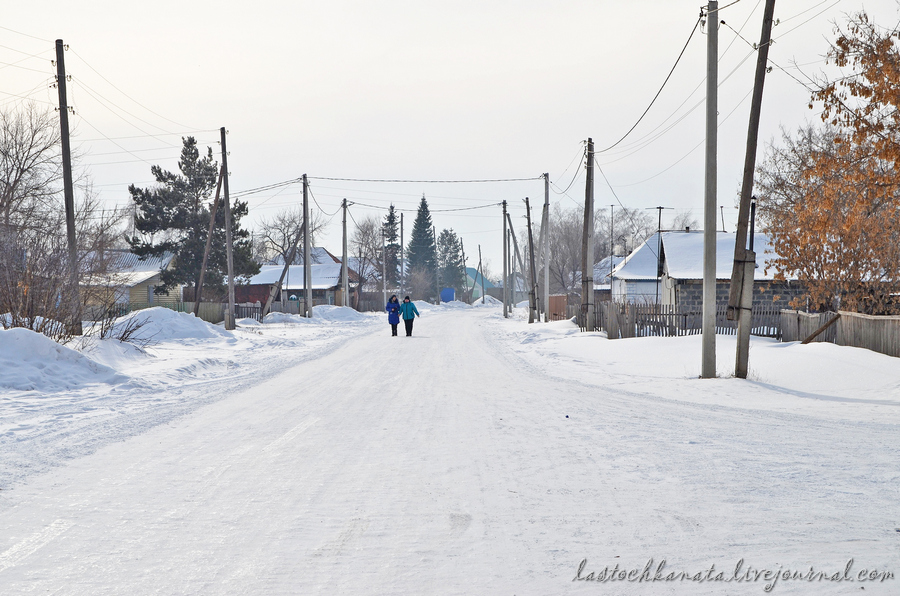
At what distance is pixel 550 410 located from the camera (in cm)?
942

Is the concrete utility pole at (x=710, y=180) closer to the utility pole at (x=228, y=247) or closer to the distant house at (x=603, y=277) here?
the utility pole at (x=228, y=247)

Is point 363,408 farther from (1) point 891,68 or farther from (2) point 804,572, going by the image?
(1) point 891,68

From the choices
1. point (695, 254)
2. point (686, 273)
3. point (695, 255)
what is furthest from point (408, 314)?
point (695, 254)

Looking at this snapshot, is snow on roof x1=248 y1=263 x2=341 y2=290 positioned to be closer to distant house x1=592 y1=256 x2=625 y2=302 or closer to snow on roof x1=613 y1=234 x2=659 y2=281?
distant house x1=592 y1=256 x2=625 y2=302

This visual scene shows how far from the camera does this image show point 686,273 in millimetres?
34438

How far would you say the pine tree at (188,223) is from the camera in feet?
163

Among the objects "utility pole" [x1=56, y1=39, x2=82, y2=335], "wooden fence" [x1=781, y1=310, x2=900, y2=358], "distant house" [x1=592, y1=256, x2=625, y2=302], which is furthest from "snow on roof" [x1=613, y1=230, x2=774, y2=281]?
"utility pole" [x1=56, y1=39, x2=82, y2=335]

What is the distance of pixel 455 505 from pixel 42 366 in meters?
9.83

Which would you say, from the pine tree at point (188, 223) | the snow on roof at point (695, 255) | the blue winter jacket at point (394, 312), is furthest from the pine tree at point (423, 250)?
the blue winter jacket at point (394, 312)

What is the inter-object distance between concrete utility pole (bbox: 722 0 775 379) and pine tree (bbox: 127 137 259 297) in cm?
4091

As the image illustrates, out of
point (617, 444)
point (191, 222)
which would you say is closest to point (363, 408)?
point (617, 444)

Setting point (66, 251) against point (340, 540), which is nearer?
point (340, 540)

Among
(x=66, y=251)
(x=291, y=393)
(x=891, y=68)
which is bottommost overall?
(x=291, y=393)

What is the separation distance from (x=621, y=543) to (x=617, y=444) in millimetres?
2998
